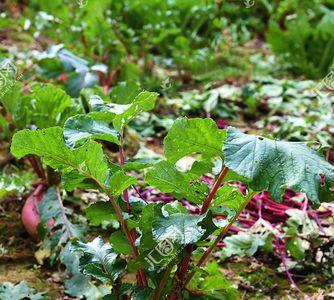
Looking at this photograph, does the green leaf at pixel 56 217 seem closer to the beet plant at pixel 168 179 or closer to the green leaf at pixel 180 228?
the beet plant at pixel 168 179

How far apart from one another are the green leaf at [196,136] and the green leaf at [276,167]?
0.06 metres

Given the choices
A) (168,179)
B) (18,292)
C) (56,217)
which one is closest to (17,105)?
(56,217)

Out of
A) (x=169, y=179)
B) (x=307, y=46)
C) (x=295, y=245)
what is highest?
(x=169, y=179)

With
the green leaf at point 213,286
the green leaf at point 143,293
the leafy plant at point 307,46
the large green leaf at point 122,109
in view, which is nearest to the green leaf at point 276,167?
the large green leaf at point 122,109

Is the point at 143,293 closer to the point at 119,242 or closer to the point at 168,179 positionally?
the point at 119,242

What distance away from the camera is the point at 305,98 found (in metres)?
3.66

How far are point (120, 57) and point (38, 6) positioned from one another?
5.74ft

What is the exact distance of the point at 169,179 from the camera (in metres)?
1.33

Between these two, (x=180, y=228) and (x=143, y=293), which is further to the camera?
(x=143, y=293)

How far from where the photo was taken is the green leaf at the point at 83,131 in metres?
1.30

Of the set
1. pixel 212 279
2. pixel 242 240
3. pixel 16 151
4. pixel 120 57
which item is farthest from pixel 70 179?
pixel 120 57

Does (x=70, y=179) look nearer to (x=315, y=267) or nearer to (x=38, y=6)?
(x=315, y=267)

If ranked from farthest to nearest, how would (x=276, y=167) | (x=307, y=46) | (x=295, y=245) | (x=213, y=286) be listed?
(x=307, y=46)
(x=295, y=245)
(x=213, y=286)
(x=276, y=167)

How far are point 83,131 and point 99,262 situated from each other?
34cm
